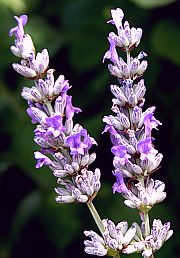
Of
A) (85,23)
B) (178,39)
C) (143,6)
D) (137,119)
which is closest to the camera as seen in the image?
(137,119)

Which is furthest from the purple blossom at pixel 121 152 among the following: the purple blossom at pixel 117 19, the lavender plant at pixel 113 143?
the purple blossom at pixel 117 19

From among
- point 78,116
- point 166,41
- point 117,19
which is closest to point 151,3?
point 166,41

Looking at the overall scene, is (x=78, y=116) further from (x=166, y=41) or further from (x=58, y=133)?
(x=58, y=133)

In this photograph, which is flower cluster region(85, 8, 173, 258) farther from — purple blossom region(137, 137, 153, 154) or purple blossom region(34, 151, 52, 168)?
purple blossom region(34, 151, 52, 168)

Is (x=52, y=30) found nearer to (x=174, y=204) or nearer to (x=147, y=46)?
(x=147, y=46)

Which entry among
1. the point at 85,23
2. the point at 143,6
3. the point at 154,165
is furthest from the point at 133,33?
the point at 85,23

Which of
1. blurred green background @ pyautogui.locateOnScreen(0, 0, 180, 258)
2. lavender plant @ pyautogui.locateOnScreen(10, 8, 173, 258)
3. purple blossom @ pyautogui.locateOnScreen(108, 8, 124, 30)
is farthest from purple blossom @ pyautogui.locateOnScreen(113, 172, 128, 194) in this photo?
blurred green background @ pyautogui.locateOnScreen(0, 0, 180, 258)

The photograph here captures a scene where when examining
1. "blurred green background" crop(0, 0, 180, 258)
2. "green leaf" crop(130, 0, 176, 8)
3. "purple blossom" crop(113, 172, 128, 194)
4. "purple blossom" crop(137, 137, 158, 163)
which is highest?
"purple blossom" crop(137, 137, 158, 163)
